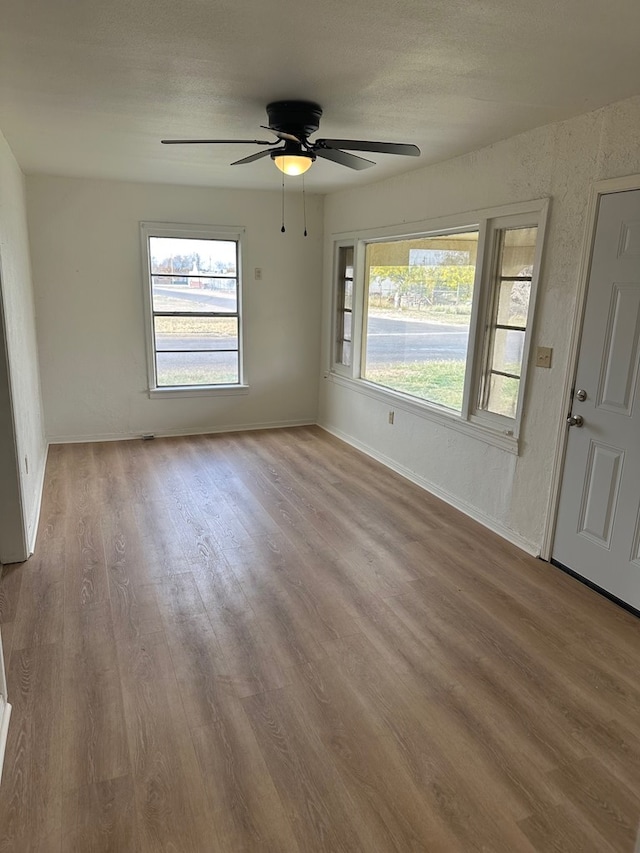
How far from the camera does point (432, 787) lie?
1.84m

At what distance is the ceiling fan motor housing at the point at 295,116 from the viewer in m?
2.85

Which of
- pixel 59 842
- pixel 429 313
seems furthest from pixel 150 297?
pixel 59 842

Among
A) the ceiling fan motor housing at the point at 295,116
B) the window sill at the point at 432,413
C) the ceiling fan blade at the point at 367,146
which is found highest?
the ceiling fan motor housing at the point at 295,116

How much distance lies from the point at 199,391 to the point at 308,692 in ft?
13.7

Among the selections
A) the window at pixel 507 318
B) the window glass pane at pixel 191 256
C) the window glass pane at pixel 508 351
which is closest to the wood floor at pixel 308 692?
the window at pixel 507 318

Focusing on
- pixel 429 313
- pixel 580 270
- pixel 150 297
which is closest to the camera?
pixel 580 270

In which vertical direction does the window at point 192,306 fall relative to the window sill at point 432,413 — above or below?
above

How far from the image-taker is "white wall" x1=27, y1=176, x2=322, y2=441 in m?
5.20

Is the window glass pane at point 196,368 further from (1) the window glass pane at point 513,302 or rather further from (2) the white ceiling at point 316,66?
(1) the window glass pane at point 513,302

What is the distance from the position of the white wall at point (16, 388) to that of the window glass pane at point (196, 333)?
1311mm

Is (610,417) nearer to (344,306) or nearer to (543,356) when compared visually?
(543,356)

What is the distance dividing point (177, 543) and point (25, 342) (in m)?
2.01

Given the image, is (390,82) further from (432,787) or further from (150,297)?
(150,297)

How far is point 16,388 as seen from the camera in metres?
3.35
